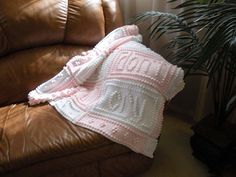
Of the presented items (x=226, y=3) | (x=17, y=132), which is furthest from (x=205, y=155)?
(x=17, y=132)

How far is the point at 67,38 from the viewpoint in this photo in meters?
1.80

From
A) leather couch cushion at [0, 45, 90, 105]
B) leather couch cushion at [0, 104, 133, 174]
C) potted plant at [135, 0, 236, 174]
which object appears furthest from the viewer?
leather couch cushion at [0, 45, 90, 105]

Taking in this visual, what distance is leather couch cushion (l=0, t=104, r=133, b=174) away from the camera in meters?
1.36

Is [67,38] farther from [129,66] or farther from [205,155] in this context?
[205,155]

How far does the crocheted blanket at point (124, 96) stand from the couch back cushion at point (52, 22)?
8.7 inches

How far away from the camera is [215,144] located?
1582mm

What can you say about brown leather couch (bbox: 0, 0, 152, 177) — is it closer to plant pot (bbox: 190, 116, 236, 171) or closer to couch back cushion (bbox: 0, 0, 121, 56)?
couch back cushion (bbox: 0, 0, 121, 56)

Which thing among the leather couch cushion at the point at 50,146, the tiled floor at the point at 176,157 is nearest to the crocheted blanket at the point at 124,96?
the leather couch cushion at the point at 50,146

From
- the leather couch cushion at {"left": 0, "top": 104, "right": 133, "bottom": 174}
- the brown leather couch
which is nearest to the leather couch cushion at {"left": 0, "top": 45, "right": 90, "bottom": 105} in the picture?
the brown leather couch

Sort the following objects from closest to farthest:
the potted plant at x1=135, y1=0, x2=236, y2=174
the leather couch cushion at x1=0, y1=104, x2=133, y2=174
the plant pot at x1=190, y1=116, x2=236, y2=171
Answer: the potted plant at x1=135, y1=0, x2=236, y2=174 → the leather couch cushion at x1=0, y1=104, x2=133, y2=174 → the plant pot at x1=190, y1=116, x2=236, y2=171

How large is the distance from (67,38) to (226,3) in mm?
1019

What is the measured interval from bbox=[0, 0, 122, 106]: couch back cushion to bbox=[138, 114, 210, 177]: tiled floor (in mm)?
824

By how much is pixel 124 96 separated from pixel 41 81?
1.92ft

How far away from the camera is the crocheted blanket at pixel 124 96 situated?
1424mm
